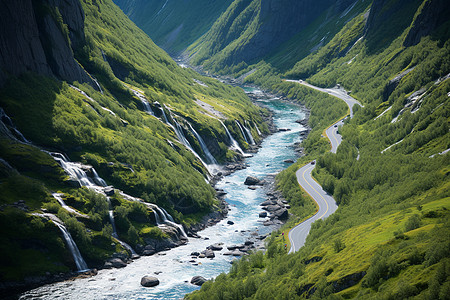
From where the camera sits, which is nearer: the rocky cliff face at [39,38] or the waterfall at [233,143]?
the rocky cliff face at [39,38]

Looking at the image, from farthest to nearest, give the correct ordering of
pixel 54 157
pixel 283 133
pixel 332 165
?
pixel 283 133 < pixel 332 165 < pixel 54 157

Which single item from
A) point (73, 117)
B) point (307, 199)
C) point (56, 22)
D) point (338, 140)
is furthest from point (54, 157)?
point (338, 140)

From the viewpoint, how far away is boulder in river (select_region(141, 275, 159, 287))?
60.7 meters

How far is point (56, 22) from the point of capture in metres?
96.4

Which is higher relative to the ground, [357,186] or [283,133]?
[283,133]

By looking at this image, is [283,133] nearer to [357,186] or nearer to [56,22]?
[357,186]

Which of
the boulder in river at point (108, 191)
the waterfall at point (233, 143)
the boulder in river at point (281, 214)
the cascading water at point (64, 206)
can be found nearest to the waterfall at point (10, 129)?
the cascading water at point (64, 206)

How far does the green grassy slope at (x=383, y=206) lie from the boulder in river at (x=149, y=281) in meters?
8.35

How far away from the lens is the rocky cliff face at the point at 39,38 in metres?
79.7

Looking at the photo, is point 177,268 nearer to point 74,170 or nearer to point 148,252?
point 148,252

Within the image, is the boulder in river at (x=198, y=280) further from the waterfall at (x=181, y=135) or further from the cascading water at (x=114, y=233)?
the waterfall at (x=181, y=135)

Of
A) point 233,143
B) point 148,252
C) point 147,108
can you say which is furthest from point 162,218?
point 233,143

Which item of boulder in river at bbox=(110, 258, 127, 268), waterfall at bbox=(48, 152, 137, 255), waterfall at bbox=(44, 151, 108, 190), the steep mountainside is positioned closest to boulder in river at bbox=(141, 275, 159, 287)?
boulder in river at bbox=(110, 258, 127, 268)

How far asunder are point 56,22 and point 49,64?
11.2 m
